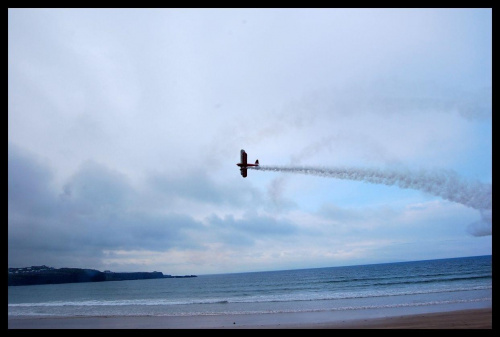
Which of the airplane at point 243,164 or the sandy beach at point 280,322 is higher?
the airplane at point 243,164

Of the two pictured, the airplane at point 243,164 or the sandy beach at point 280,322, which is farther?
the airplane at point 243,164

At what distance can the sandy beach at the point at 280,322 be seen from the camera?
14.9m

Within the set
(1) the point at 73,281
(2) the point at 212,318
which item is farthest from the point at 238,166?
(1) the point at 73,281

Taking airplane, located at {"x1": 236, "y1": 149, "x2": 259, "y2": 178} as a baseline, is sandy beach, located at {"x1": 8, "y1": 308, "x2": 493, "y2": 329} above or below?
below

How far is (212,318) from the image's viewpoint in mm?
20031

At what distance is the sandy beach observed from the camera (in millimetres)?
14883

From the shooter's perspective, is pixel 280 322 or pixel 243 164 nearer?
pixel 280 322

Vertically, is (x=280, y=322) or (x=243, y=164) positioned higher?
(x=243, y=164)

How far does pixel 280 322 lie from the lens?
17.2 metres
